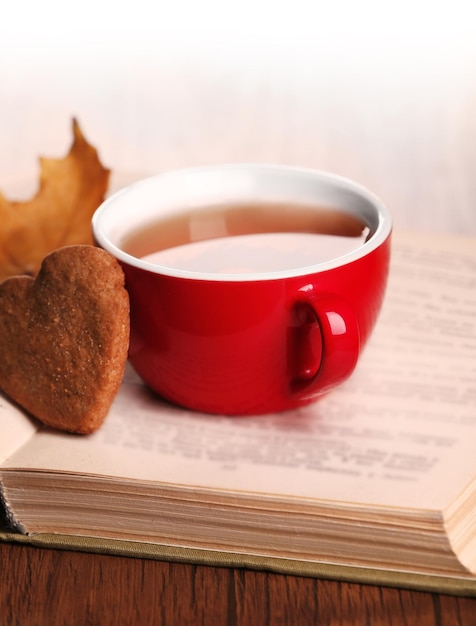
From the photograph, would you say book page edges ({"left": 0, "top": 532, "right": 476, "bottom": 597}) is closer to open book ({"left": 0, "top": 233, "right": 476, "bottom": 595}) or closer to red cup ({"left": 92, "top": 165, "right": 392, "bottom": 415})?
open book ({"left": 0, "top": 233, "right": 476, "bottom": 595})

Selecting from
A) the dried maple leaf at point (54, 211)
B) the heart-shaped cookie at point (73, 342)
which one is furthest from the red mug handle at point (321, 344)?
the dried maple leaf at point (54, 211)

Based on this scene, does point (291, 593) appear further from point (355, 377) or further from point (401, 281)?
point (401, 281)

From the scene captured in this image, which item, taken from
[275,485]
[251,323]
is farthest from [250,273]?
[275,485]

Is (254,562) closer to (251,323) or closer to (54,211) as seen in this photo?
(251,323)

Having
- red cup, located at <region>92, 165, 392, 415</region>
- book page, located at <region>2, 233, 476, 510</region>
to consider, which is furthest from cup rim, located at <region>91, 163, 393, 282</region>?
book page, located at <region>2, 233, 476, 510</region>

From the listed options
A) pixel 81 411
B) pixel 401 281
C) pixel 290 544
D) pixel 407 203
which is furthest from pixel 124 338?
pixel 407 203

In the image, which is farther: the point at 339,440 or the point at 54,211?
the point at 54,211

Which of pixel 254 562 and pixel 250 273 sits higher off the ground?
pixel 250 273
